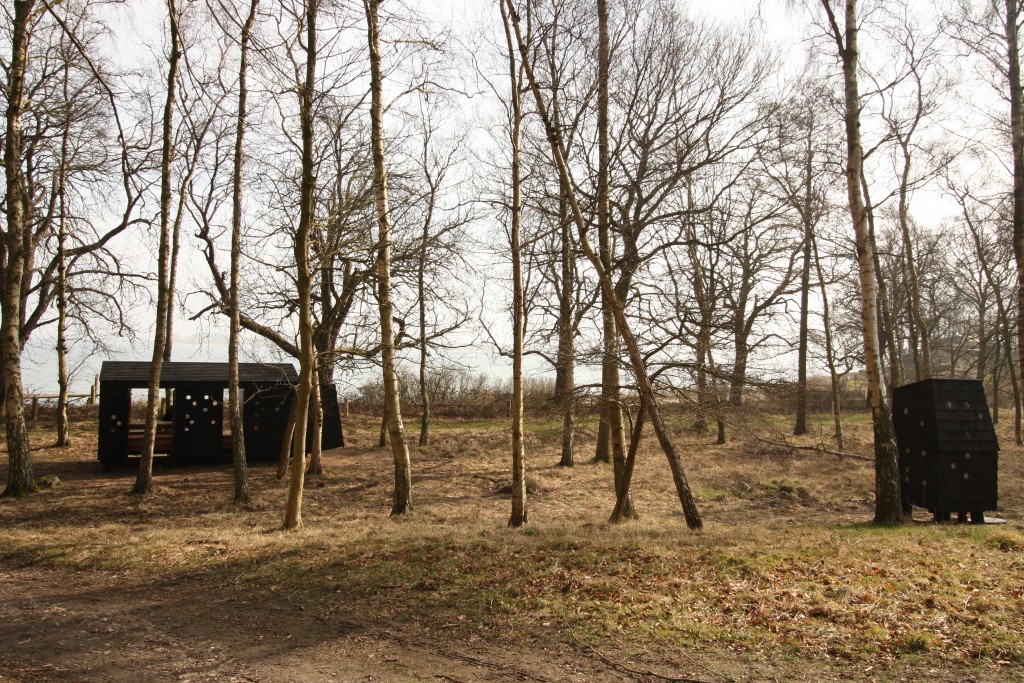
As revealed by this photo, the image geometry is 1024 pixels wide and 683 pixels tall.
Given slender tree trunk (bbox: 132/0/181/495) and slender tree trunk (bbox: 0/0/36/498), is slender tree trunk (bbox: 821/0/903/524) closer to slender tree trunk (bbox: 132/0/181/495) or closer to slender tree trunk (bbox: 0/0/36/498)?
slender tree trunk (bbox: 132/0/181/495)

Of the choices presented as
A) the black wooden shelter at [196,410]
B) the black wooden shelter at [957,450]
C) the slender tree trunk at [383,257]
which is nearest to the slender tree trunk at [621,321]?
the slender tree trunk at [383,257]

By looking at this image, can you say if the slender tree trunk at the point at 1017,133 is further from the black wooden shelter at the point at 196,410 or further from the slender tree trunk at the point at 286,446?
the black wooden shelter at the point at 196,410

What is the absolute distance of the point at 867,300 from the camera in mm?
9102

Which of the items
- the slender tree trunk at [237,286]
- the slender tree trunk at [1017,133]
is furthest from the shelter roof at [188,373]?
the slender tree trunk at [1017,133]

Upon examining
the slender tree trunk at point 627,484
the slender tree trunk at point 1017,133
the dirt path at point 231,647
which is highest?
the slender tree trunk at point 1017,133

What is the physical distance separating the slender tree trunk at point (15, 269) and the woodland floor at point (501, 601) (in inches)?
63.1

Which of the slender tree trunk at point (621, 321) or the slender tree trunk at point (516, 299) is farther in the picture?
the slender tree trunk at point (516, 299)

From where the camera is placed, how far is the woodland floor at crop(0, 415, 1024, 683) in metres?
4.42

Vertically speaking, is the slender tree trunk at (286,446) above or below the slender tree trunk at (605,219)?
below

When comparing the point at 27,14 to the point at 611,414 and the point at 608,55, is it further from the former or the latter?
the point at 611,414

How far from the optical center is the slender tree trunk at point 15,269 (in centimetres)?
1120

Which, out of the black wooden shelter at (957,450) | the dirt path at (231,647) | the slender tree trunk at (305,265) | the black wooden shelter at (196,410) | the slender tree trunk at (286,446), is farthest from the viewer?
the black wooden shelter at (196,410)

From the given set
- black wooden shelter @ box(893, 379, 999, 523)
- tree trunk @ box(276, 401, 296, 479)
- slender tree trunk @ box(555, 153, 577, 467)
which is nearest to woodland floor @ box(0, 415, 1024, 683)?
black wooden shelter @ box(893, 379, 999, 523)

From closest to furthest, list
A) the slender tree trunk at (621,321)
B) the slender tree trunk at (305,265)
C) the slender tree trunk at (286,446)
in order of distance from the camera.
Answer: the slender tree trunk at (621,321) < the slender tree trunk at (305,265) < the slender tree trunk at (286,446)
